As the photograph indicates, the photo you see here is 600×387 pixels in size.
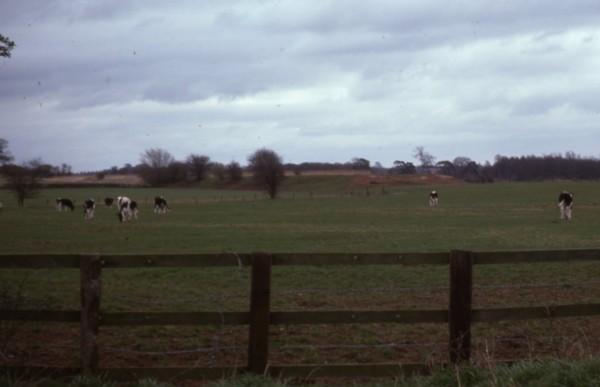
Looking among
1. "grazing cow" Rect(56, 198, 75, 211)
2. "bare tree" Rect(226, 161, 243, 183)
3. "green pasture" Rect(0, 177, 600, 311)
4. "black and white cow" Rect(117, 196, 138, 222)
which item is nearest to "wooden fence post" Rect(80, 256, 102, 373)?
"green pasture" Rect(0, 177, 600, 311)

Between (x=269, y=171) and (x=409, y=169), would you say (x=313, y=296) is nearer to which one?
(x=269, y=171)

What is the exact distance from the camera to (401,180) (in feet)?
435

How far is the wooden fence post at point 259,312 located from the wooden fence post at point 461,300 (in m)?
1.99

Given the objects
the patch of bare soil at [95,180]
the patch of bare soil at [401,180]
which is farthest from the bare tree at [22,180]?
the patch of bare soil at [95,180]

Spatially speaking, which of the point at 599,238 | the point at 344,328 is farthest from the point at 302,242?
the point at 344,328

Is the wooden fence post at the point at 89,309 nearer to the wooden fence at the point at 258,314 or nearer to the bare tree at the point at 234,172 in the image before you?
the wooden fence at the point at 258,314

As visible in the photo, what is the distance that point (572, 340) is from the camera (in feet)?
30.9

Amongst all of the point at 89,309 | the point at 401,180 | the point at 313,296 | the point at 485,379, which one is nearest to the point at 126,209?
the point at 313,296

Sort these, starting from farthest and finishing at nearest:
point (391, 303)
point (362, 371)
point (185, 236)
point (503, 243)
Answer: point (185, 236) → point (503, 243) → point (391, 303) → point (362, 371)

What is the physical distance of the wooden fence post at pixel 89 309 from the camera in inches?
279

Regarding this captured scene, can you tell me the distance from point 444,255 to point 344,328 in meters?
3.72

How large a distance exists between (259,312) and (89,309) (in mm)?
1760

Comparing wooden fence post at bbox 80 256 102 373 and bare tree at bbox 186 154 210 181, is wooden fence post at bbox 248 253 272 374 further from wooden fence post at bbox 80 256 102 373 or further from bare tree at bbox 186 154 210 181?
bare tree at bbox 186 154 210 181

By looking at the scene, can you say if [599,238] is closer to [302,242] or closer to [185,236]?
[302,242]
